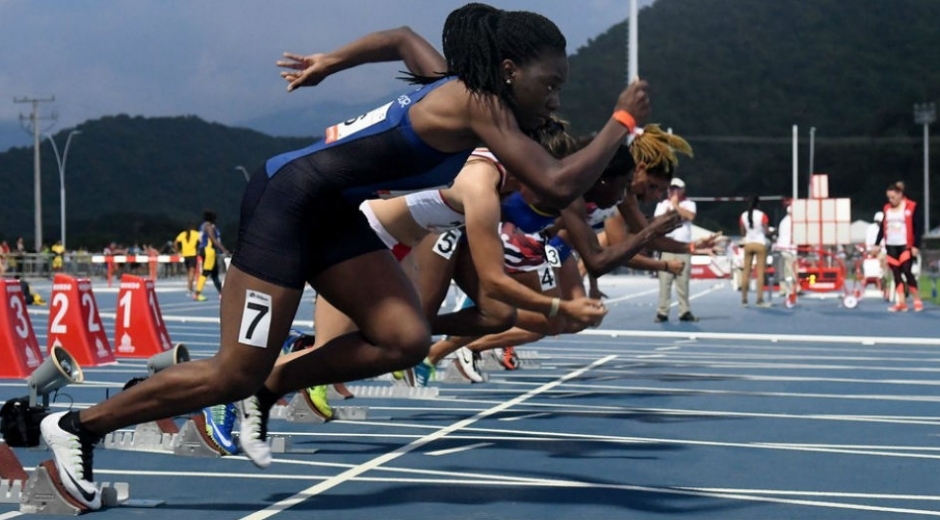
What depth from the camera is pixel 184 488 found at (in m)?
6.05

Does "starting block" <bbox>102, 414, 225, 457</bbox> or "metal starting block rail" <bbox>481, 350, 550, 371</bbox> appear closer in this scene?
"starting block" <bbox>102, 414, 225, 457</bbox>

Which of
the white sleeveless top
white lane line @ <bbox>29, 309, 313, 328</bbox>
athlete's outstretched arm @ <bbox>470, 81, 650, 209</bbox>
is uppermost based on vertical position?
the white sleeveless top

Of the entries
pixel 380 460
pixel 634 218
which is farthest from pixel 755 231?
pixel 380 460

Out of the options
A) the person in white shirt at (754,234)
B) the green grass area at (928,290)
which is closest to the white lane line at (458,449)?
the person in white shirt at (754,234)

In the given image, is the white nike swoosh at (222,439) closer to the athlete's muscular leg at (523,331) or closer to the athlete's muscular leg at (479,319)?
the athlete's muscular leg at (479,319)

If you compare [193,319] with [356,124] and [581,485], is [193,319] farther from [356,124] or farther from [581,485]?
[356,124]

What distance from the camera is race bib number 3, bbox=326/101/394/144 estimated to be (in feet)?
17.5

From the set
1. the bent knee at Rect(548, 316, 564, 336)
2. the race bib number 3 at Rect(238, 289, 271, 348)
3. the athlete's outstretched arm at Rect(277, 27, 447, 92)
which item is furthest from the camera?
the bent knee at Rect(548, 316, 564, 336)

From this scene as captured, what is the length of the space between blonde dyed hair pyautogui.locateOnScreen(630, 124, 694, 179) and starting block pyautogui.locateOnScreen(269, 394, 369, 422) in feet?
7.49

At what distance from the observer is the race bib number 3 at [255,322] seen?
17.2ft

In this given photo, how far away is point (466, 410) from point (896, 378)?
4.30 meters

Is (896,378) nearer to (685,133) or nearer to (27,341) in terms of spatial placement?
(27,341)

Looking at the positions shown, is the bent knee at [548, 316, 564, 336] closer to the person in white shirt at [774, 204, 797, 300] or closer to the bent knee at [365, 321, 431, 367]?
the bent knee at [365, 321, 431, 367]

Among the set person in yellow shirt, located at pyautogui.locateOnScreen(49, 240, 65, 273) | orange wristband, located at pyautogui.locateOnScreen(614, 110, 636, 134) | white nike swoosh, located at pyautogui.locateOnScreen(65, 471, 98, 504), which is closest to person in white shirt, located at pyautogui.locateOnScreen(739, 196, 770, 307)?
orange wristband, located at pyautogui.locateOnScreen(614, 110, 636, 134)
